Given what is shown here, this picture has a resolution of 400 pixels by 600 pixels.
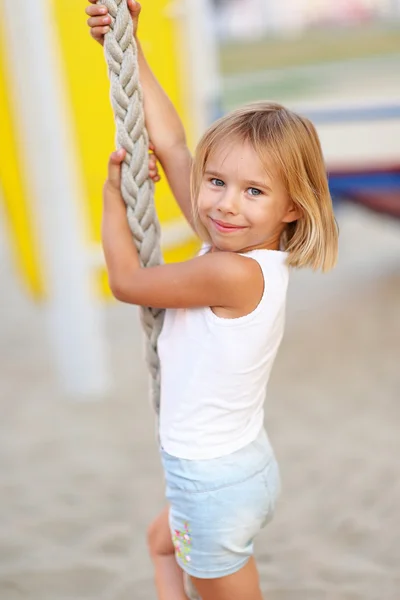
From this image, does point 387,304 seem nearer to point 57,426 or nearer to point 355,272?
point 355,272

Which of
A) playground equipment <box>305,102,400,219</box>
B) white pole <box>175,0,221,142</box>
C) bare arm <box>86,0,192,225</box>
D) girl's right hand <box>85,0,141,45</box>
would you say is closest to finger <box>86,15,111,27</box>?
girl's right hand <box>85,0,141,45</box>

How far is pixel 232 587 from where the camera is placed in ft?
3.90

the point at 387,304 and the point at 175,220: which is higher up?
the point at 175,220

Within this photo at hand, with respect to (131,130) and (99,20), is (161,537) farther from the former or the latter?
(99,20)

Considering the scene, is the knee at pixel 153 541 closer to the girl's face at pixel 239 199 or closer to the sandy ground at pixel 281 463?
the sandy ground at pixel 281 463

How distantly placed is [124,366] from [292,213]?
2.13 meters

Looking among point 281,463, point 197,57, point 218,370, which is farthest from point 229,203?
point 197,57

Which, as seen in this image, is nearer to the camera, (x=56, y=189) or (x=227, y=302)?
(x=227, y=302)

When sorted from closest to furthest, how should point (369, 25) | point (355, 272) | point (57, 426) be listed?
1. point (57, 426)
2. point (355, 272)
3. point (369, 25)

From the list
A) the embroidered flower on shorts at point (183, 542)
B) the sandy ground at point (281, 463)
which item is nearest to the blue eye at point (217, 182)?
the embroidered flower on shorts at point (183, 542)

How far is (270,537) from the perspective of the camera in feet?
6.44

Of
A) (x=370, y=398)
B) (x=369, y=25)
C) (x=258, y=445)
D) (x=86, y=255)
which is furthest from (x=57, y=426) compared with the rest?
(x=369, y=25)

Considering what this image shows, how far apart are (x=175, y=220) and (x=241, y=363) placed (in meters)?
1.77

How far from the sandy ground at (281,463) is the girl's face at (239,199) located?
962 millimetres
